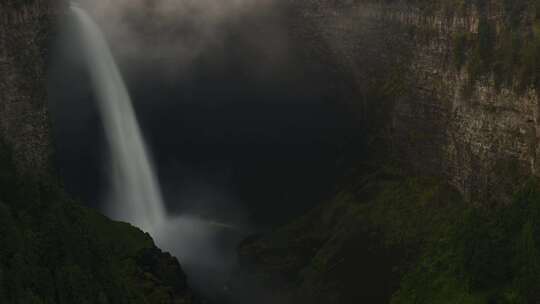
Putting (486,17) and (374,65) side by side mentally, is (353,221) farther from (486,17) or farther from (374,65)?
(486,17)

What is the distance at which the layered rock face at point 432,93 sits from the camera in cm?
4253

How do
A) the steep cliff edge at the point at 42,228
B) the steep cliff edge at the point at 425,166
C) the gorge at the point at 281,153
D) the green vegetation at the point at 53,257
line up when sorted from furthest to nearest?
the steep cliff edge at the point at 425,166, the gorge at the point at 281,153, the steep cliff edge at the point at 42,228, the green vegetation at the point at 53,257

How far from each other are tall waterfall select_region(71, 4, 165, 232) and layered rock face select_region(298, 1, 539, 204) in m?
10.1

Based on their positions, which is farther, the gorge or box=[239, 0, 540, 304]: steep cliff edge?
box=[239, 0, 540, 304]: steep cliff edge

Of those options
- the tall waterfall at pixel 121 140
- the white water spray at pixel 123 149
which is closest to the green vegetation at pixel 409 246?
the white water spray at pixel 123 149

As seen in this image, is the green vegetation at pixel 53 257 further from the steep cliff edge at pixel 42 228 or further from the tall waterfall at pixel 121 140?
the tall waterfall at pixel 121 140

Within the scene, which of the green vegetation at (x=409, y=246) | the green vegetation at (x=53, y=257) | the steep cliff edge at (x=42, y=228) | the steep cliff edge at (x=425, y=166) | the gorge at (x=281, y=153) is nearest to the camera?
the green vegetation at (x=53, y=257)

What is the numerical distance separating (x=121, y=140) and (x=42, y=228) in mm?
13579

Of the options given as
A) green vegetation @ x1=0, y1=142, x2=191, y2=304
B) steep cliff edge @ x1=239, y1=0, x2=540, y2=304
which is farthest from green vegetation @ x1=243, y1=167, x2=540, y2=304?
green vegetation @ x1=0, y1=142, x2=191, y2=304

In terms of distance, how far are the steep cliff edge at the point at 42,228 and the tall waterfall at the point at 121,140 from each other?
3175 mm

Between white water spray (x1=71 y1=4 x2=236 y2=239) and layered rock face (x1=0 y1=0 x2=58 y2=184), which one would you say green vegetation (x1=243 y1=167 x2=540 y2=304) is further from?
layered rock face (x1=0 y1=0 x2=58 y2=184)

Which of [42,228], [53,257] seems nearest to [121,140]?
[42,228]

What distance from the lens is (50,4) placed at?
46469 millimetres

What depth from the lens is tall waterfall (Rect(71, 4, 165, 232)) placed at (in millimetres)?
50000
